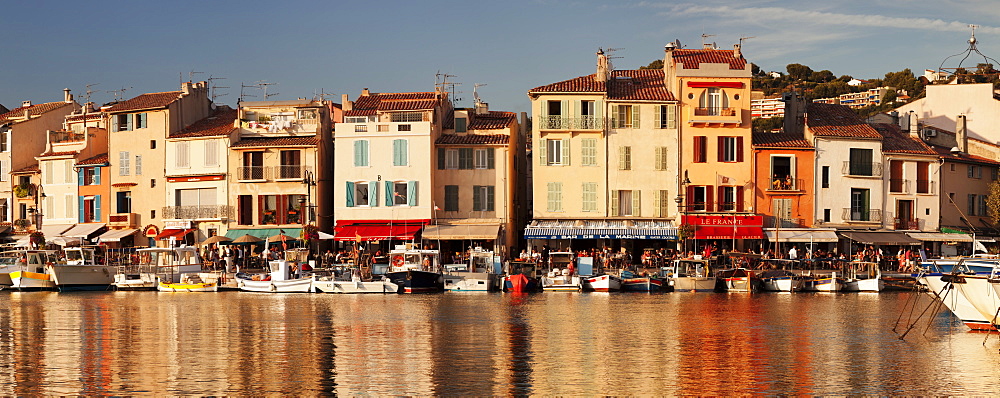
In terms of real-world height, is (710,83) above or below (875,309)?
above

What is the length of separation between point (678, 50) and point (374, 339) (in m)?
39.7

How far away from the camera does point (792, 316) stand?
48.4 m

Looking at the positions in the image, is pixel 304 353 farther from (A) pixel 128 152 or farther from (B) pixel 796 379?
(A) pixel 128 152

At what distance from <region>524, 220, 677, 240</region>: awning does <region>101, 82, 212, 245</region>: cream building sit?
23233mm

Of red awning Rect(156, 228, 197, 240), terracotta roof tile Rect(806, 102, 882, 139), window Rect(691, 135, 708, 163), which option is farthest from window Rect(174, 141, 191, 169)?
terracotta roof tile Rect(806, 102, 882, 139)

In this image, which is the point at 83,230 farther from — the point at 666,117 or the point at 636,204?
the point at 666,117

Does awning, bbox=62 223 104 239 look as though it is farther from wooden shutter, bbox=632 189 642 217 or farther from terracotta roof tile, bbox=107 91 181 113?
wooden shutter, bbox=632 189 642 217

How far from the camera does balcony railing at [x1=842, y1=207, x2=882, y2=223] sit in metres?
72.4

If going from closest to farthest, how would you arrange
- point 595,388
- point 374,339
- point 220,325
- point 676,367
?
point 595,388, point 676,367, point 374,339, point 220,325

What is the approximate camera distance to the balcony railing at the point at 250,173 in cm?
7519

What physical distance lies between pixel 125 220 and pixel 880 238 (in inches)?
1736

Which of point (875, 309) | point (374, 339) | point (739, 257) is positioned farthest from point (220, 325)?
point (739, 257)

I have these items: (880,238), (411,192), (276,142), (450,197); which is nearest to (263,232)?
(276,142)

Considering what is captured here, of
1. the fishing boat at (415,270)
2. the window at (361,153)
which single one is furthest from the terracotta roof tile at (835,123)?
the window at (361,153)
